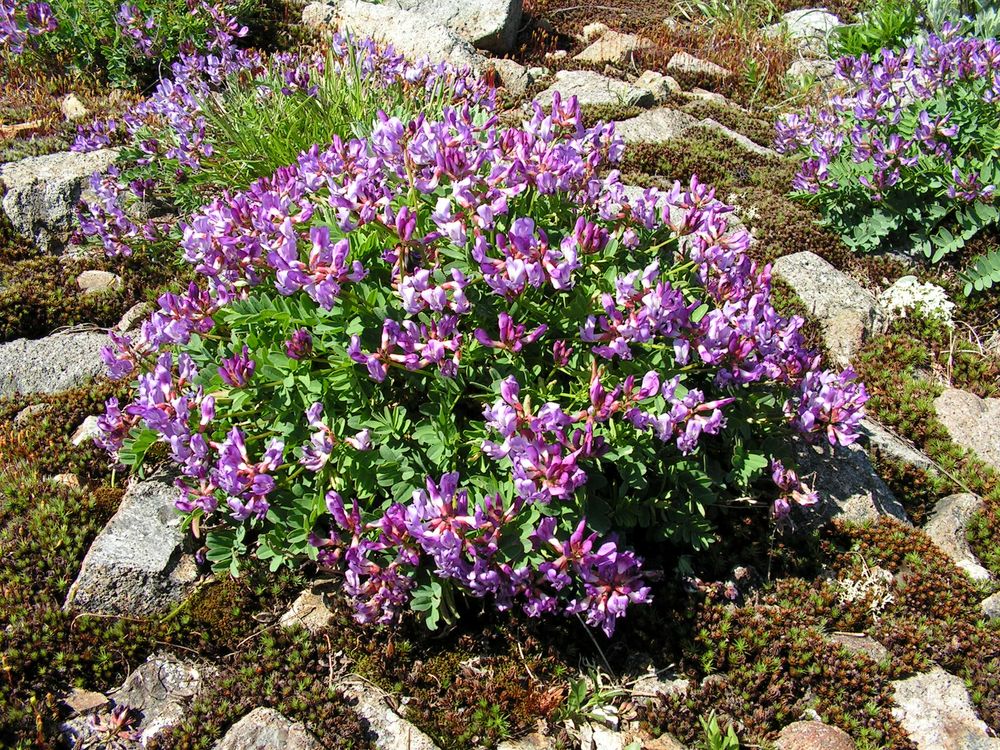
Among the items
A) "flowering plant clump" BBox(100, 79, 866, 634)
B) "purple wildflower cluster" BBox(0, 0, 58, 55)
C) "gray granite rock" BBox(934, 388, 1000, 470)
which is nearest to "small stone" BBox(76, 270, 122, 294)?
"flowering plant clump" BBox(100, 79, 866, 634)

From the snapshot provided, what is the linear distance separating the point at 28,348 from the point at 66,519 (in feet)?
5.69

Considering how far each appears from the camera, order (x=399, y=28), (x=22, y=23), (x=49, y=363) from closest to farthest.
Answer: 1. (x=49, y=363)
2. (x=22, y=23)
3. (x=399, y=28)

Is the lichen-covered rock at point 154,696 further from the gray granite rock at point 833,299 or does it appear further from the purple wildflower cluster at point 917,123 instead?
the purple wildflower cluster at point 917,123

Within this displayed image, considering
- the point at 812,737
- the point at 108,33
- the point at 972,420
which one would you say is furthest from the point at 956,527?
the point at 108,33

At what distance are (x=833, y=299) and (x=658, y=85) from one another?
3975mm

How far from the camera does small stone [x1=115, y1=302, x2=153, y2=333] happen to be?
5082mm

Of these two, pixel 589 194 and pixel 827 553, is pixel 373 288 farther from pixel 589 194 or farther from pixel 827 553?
pixel 827 553

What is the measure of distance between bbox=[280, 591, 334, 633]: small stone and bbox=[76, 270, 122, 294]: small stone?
114 inches

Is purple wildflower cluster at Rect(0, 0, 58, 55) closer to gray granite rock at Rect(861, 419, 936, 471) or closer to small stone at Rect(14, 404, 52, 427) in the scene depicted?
small stone at Rect(14, 404, 52, 427)

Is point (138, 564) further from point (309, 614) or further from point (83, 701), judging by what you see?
point (309, 614)

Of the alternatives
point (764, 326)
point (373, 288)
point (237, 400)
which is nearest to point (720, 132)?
point (764, 326)

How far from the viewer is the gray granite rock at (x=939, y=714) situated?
3.22m

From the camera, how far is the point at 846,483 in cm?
420

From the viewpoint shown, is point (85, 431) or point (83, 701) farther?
point (85, 431)
